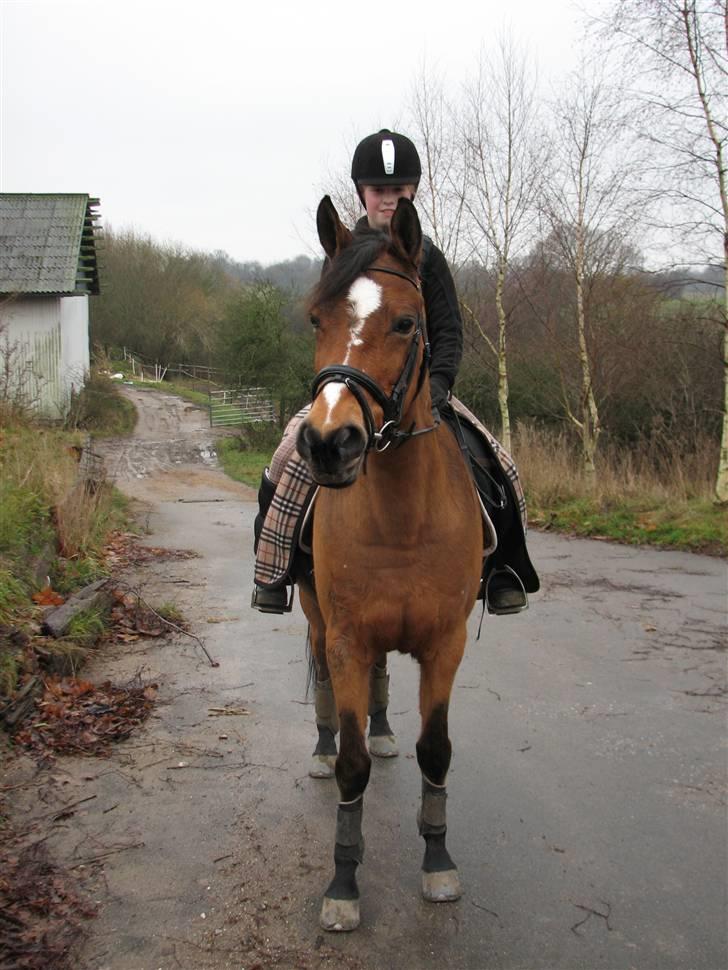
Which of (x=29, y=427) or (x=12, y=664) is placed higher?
(x=29, y=427)

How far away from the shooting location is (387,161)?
12.1 ft

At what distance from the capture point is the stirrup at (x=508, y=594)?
470cm

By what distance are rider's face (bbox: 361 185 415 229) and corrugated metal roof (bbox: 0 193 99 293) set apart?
20.6m

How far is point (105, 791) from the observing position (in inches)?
174

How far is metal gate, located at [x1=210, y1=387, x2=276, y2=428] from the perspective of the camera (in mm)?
30969

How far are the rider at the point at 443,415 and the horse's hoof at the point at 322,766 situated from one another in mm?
894

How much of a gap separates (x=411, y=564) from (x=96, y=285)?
28.6 metres

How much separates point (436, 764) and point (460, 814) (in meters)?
Answer: 0.78

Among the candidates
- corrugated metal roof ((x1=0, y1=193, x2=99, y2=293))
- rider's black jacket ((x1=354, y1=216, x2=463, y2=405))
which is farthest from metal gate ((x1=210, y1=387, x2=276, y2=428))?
rider's black jacket ((x1=354, y1=216, x2=463, y2=405))

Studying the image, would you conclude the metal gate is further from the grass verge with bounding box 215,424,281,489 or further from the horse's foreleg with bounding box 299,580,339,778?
the horse's foreleg with bounding box 299,580,339,778

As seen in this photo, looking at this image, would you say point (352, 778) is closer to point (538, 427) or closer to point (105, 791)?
point (105, 791)

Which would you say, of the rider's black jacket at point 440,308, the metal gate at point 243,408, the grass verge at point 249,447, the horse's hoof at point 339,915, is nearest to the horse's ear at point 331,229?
the rider's black jacket at point 440,308

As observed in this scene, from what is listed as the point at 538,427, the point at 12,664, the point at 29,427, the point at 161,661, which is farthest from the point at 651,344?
the point at 12,664

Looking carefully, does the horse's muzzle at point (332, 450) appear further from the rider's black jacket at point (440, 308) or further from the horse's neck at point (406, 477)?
the rider's black jacket at point (440, 308)
